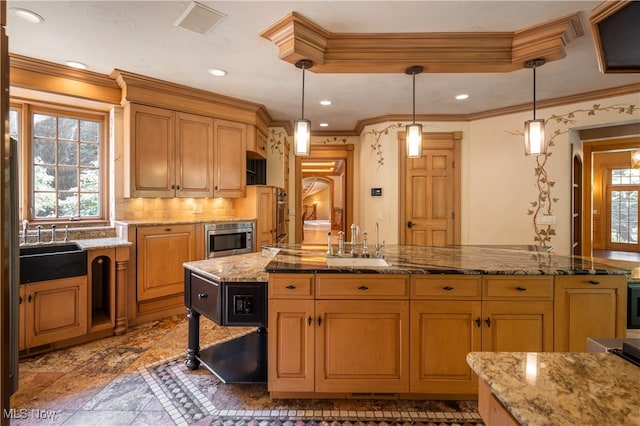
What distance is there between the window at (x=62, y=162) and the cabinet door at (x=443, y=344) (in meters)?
3.61

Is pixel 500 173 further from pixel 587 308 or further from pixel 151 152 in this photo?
pixel 151 152

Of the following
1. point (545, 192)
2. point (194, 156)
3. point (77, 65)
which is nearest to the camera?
point (77, 65)

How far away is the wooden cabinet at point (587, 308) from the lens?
1.89 metres

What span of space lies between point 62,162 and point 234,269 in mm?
2676

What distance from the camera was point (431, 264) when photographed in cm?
204

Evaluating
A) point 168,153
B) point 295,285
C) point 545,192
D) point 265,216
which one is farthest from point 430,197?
point 168,153

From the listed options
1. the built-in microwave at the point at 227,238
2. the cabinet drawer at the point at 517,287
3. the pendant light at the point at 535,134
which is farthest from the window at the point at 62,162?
the pendant light at the point at 535,134

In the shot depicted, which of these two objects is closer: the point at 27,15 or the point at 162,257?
the point at 27,15

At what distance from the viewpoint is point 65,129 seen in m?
3.38

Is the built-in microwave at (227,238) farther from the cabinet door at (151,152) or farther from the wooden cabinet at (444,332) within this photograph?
the wooden cabinet at (444,332)

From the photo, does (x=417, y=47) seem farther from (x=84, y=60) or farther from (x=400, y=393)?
(x=84, y=60)

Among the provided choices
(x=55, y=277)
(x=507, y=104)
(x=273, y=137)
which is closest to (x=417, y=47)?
(x=507, y=104)

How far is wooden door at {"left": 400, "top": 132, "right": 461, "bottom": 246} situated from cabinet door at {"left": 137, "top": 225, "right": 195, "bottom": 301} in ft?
9.92

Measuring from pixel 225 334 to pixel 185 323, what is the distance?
0.60 meters
